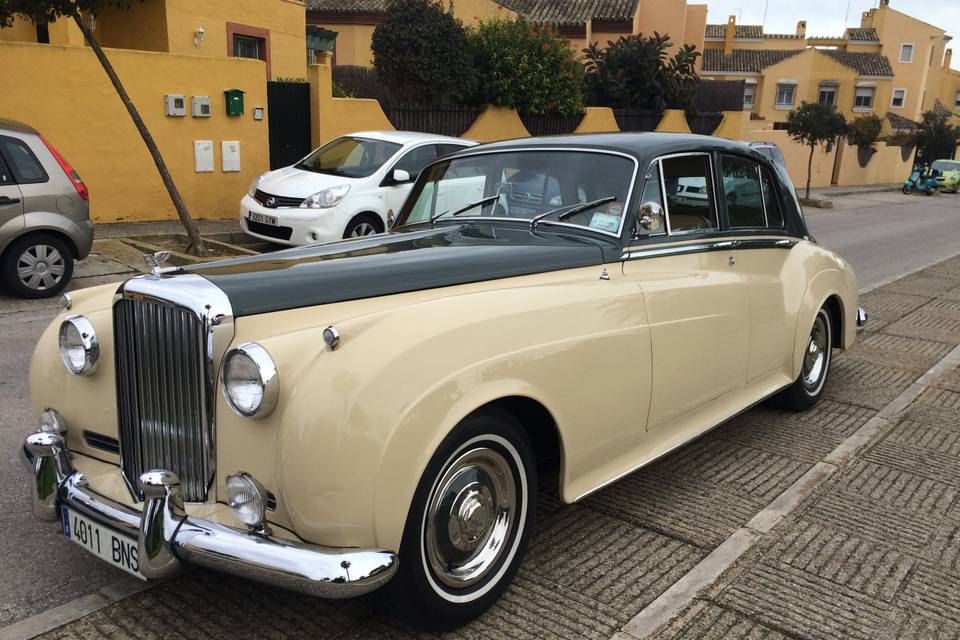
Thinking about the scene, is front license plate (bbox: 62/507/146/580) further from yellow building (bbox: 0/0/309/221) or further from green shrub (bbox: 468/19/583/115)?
green shrub (bbox: 468/19/583/115)

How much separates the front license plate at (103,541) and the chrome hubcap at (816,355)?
167 inches

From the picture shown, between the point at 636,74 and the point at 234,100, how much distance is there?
1269 centimetres

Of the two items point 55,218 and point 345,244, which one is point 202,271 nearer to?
point 345,244

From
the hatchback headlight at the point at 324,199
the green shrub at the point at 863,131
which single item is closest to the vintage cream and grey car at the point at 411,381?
the hatchback headlight at the point at 324,199

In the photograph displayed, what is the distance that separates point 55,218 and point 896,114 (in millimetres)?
66389

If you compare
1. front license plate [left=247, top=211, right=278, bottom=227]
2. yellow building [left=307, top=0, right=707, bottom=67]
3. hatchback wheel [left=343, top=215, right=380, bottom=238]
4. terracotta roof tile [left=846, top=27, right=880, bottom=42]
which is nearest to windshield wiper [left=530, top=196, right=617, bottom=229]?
hatchback wheel [left=343, top=215, right=380, bottom=238]

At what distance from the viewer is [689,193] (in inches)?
161

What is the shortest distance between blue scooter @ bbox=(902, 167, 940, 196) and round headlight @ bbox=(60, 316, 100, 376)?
125 ft

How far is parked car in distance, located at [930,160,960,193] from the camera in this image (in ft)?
116

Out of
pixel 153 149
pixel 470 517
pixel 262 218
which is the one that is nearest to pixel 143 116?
pixel 153 149

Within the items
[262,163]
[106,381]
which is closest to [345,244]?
[106,381]

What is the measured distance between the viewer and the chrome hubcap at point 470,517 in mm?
2736

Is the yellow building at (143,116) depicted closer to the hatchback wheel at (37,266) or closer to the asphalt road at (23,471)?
the asphalt road at (23,471)

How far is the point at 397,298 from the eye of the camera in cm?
286
